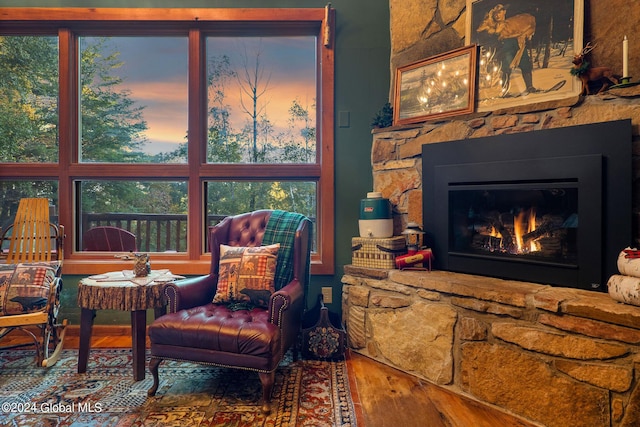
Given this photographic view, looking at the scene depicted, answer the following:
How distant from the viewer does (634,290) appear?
1.54 metres

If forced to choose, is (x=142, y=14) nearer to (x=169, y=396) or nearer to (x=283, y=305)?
(x=283, y=305)

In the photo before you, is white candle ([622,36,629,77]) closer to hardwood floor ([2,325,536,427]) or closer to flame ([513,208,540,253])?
flame ([513,208,540,253])

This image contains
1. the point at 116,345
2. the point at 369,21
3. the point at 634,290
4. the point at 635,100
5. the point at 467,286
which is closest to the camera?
the point at 634,290

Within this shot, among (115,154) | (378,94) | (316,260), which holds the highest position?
(378,94)

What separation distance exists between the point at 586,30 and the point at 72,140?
12.8ft

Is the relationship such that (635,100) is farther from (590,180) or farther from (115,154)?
(115,154)

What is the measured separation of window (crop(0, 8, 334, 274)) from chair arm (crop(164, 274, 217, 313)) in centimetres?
70

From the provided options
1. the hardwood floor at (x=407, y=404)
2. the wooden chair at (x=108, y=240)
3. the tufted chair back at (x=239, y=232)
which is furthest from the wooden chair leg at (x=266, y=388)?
the wooden chair at (x=108, y=240)

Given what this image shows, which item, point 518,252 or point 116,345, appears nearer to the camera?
point 518,252

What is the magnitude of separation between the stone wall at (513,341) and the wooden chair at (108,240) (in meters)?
2.11

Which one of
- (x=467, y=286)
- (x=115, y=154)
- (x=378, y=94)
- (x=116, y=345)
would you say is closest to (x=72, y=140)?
(x=115, y=154)

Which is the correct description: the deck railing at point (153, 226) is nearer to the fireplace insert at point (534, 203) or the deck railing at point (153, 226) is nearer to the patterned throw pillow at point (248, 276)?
the patterned throw pillow at point (248, 276)

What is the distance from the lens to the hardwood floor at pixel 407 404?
1.73 m

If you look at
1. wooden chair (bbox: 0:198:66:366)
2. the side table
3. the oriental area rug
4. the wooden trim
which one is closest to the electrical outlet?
the oriental area rug
